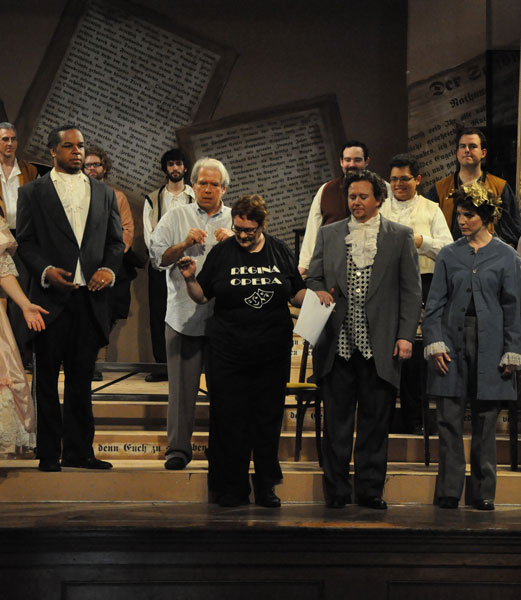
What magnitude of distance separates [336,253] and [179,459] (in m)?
1.19

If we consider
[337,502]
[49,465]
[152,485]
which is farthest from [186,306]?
[337,502]

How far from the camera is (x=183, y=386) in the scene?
4891 millimetres

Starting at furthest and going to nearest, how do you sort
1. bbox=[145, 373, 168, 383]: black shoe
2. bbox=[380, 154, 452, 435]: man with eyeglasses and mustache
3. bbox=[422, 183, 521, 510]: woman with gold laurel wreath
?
bbox=[145, 373, 168, 383]: black shoe, bbox=[380, 154, 452, 435]: man with eyeglasses and mustache, bbox=[422, 183, 521, 510]: woman with gold laurel wreath

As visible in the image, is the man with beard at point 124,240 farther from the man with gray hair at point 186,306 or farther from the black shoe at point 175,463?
the black shoe at point 175,463

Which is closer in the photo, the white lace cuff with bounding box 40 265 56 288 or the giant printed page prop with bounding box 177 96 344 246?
the white lace cuff with bounding box 40 265 56 288

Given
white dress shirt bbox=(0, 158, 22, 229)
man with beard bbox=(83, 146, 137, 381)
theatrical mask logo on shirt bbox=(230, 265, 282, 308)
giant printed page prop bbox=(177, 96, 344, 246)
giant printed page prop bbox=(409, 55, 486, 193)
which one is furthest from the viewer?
giant printed page prop bbox=(177, 96, 344, 246)

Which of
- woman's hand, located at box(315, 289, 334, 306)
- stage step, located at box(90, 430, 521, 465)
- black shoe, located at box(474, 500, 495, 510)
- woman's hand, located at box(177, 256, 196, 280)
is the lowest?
black shoe, located at box(474, 500, 495, 510)

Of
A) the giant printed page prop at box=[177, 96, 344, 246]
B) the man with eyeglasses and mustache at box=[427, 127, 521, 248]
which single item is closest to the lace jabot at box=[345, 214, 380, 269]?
the man with eyeglasses and mustache at box=[427, 127, 521, 248]

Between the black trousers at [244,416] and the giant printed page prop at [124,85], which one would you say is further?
the giant printed page prop at [124,85]

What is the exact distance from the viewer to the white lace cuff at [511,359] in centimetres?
459

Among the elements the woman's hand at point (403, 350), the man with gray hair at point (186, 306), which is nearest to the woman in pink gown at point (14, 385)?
the man with gray hair at point (186, 306)

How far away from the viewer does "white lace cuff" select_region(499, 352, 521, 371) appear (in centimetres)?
459

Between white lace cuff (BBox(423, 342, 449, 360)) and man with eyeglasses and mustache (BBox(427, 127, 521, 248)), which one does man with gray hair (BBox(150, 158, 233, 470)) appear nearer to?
white lace cuff (BBox(423, 342, 449, 360))

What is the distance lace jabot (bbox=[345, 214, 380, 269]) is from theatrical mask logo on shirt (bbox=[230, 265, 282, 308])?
37 centimetres
